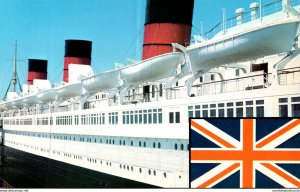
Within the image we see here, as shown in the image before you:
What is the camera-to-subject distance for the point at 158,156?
57.3 ft

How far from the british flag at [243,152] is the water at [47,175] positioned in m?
9.18

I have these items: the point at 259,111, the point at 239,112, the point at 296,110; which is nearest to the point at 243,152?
the point at 296,110

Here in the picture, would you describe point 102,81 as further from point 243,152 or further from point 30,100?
point 30,100

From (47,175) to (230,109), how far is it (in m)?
22.8

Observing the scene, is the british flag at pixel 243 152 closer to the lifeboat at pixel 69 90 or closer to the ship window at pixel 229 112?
the ship window at pixel 229 112

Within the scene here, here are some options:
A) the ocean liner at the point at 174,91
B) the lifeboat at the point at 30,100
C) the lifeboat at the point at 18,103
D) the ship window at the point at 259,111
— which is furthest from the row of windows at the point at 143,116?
the lifeboat at the point at 18,103

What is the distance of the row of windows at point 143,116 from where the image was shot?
18.1 metres

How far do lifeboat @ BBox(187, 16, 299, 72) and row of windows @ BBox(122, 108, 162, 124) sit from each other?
8.34 ft

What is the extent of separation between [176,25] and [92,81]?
5.71m

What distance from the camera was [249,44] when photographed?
1428 cm

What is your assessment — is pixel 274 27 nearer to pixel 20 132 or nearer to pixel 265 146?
pixel 265 146

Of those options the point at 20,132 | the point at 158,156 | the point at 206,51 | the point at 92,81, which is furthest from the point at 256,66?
the point at 20,132

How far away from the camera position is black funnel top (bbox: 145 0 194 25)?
80.3 ft

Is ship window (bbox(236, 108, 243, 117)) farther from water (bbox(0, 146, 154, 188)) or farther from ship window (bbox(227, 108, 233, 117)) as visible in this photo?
water (bbox(0, 146, 154, 188))
